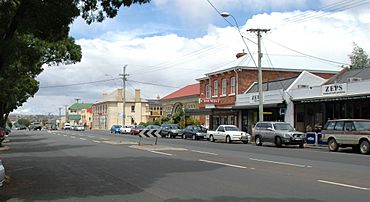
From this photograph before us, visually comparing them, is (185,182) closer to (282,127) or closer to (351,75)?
(282,127)

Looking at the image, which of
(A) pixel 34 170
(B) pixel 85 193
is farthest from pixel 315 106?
(B) pixel 85 193

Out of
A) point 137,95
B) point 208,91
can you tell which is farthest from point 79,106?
point 208,91

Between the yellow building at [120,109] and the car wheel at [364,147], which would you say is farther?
the yellow building at [120,109]

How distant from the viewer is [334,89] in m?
35.9

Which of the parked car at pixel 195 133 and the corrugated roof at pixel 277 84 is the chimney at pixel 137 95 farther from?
the parked car at pixel 195 133

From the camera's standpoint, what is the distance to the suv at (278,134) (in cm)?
3228

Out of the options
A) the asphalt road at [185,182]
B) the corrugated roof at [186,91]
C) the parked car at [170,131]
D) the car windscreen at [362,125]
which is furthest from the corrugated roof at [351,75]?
the corrugated roof at [186,91]

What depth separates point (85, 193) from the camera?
11.1 metres

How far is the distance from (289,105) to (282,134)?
32.6 ft

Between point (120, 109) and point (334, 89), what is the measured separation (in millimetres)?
86746

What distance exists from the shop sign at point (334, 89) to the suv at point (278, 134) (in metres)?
4.80

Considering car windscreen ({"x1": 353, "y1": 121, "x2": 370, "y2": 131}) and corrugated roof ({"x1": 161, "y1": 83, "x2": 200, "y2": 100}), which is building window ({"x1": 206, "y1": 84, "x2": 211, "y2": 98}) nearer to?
corrugated roof ({"x1": 161, "y1": 83, "x2": 200, "y2": 100})

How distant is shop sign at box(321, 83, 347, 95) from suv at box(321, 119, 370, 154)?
680 centimetres

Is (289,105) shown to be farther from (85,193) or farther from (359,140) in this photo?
(85,193)
